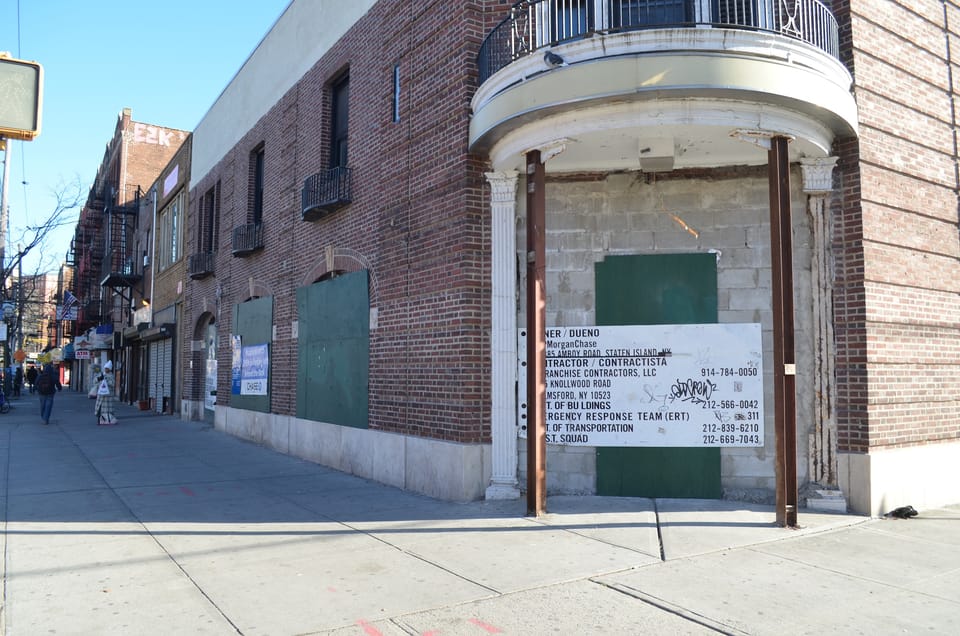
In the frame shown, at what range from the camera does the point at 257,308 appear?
15.9 m

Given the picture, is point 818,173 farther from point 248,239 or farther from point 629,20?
point 248,239

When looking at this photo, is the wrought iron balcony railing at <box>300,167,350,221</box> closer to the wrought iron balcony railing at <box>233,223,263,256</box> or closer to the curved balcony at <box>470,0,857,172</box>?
the wrought iron balcony railing at <box>233,223,263,256</box>

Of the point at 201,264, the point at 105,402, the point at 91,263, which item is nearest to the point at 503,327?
the point at 201,264

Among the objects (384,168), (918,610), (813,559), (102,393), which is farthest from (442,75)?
(102,393)

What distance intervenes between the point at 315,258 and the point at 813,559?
9946 millimetres

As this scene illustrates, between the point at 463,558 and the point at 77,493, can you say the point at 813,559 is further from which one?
the point at 77,493

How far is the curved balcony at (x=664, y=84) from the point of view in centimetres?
688

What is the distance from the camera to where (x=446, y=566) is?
Answer: 5.82m

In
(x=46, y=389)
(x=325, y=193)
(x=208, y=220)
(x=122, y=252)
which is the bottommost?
(x=46, y=389)

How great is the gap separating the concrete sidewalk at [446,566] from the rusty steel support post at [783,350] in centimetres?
43

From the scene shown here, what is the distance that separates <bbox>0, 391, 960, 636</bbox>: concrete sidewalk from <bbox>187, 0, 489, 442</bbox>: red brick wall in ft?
5.06

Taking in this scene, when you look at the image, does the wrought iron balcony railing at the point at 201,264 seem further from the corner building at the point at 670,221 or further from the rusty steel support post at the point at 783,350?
the rusty steel support post at the point at 783,350

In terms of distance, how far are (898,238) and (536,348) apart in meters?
4.93

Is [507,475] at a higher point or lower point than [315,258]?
lower
